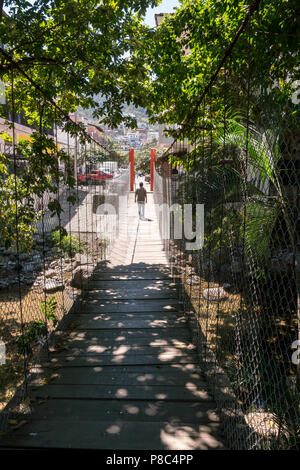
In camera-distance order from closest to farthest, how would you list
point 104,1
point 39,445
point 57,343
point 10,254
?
1. point 39,445
2. point 57,343
3. point 104,1
4. point 10,254

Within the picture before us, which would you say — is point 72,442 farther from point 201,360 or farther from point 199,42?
point 199,42

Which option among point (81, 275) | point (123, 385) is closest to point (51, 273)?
point (81, 275)

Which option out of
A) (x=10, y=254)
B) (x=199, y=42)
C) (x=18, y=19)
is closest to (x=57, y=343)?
(x=18, y=19)

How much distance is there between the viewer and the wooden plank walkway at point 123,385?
229 cm

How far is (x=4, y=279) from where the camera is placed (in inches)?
313

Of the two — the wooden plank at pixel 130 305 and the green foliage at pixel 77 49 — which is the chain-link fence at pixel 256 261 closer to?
the wooden plank at pixel 130 305

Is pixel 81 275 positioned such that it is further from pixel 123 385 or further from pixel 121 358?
pixel 123 385

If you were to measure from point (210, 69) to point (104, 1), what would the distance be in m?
2.27

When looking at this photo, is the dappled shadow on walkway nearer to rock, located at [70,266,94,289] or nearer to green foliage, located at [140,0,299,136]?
rock, located at [70,266,94,289]

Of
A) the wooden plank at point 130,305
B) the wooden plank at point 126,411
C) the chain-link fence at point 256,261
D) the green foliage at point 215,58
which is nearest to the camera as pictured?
the chain-link fence at point 256,261

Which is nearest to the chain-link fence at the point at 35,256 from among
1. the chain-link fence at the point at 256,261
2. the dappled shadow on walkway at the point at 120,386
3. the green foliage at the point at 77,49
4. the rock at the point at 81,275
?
the rock at the point at 81,275

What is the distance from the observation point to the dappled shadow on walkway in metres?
2.29

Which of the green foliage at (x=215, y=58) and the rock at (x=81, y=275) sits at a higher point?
→ the green foliage at (x=215, y=58)

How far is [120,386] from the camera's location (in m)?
2.96
